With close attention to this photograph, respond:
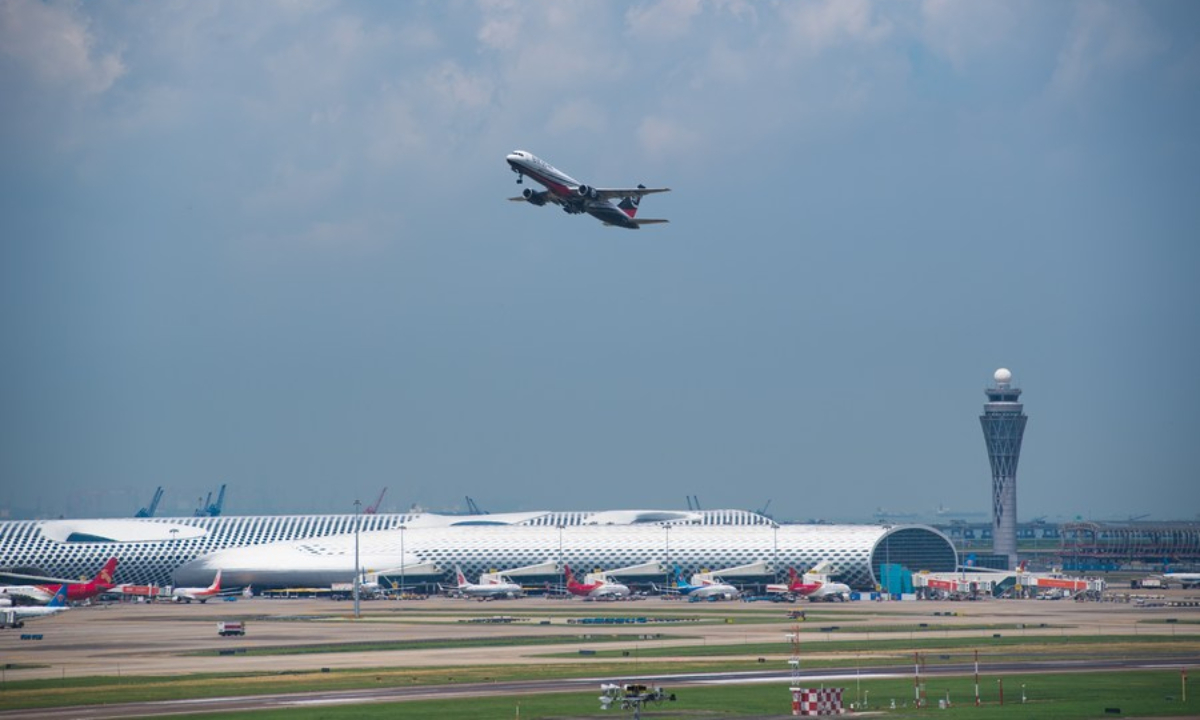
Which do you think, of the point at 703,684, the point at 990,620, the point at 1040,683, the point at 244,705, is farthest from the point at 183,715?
the point at 990,620

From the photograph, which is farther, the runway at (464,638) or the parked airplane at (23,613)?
the parked airplane at (23,613)

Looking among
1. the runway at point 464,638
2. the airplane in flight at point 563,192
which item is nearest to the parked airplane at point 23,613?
the runway at point 464,638

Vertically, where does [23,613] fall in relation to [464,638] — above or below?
above

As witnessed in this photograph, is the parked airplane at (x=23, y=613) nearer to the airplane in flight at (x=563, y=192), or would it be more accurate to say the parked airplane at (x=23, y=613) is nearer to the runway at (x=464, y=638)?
the runway at (x=464, y=638)

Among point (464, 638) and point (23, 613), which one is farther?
point (23, 613)

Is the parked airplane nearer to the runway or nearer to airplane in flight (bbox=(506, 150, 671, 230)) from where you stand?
the runway

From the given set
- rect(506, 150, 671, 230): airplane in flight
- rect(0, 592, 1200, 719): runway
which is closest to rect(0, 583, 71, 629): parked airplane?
rect(0, 592, 1200, 719): runway

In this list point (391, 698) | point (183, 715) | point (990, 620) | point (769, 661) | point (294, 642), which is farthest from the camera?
point (990, 620)

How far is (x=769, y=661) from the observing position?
116m

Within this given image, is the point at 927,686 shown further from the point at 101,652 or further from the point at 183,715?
the point at 101,652

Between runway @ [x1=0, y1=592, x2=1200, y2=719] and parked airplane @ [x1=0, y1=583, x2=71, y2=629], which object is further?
parked airplane @ [x1=0, y1=583, x2=71, y2=629]

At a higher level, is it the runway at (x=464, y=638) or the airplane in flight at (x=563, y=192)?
the airplane in flight at (x=563, y=192)

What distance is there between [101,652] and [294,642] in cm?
1680

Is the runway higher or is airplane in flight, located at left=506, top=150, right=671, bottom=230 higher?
airplane in flight, located at left=506, top=150, right=671, bottom=230
